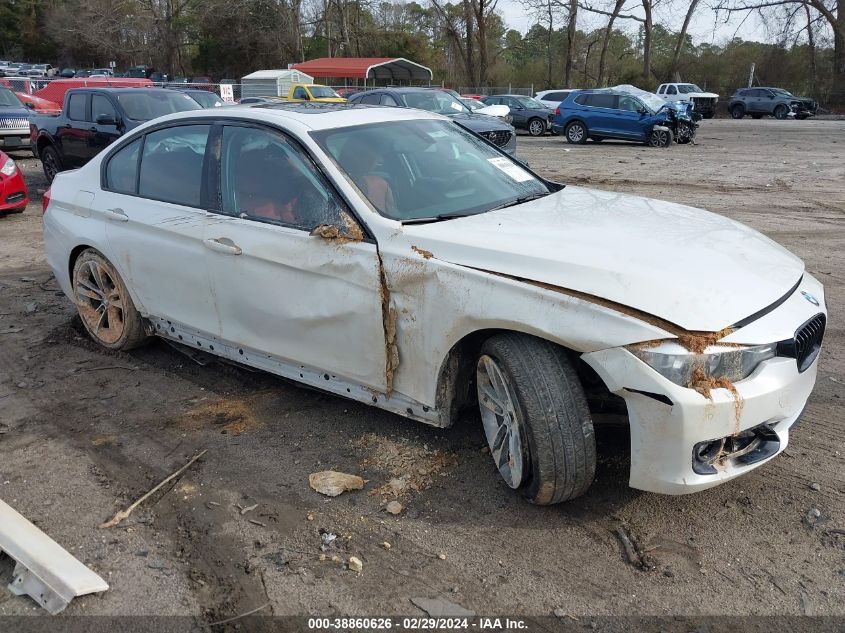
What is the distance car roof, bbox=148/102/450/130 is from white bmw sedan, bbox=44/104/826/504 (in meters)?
0.02

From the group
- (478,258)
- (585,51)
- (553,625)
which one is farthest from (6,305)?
(585,51)

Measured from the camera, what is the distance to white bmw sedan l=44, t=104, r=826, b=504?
271 cm

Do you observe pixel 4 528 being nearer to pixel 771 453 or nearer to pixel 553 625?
pixel 553 625

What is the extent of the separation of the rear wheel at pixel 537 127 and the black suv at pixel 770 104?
16.8 meters

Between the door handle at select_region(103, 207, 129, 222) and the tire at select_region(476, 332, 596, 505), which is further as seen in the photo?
the door handle at select_region(103, 207, 129, 222)

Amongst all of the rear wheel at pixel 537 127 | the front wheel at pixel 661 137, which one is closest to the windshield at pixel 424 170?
the front wheel at pixel 661 137

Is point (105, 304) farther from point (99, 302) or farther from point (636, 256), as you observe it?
point (636, 256)

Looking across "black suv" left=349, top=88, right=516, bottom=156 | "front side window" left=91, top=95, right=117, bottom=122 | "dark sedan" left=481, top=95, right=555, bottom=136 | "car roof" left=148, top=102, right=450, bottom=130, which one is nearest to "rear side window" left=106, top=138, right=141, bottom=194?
"car roof" left=148, top=102, right=450, bottom=130

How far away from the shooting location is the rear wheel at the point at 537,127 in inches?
1043

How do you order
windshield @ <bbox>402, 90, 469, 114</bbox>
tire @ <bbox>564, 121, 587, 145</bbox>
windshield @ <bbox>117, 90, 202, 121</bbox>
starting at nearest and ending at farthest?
windshield @ <bbox>117, 90, 202, 121</bbox>
windshield @ <bbox>402, 90, 469, 114</bbox>
tire @ <bbox>564, 121, 587, 145</bbox>

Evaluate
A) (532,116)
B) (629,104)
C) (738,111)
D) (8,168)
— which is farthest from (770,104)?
(8,168)

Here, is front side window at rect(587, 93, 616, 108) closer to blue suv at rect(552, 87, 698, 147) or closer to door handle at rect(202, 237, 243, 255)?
blue suv at rect(552, 87, 698, 147)

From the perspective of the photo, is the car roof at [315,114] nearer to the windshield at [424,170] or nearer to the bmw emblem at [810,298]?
the windshield at [424,170]

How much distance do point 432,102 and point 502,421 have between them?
12.8 m
